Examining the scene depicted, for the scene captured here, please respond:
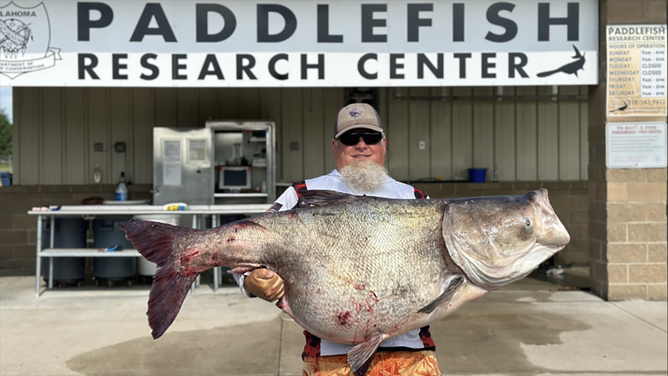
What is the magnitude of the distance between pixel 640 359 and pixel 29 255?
8.71 metres

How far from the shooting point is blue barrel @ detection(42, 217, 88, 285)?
25.4 ft

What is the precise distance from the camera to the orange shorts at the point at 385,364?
2.31 metres

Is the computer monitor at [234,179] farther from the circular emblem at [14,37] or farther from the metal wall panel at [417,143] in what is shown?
the circular emblem at [14,37]

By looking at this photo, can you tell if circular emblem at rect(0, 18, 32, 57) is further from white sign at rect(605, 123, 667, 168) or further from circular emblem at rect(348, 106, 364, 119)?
white sign at rect(605, 123, 667, 168)

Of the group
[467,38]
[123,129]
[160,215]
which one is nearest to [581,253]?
[467,38]

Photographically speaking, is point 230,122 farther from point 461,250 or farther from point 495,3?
point 461,250

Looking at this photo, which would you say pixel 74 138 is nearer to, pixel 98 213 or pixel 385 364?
pixel 98 213

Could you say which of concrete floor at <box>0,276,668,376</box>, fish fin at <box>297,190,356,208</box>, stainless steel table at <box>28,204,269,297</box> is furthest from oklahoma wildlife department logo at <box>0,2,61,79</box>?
fish fin at <box>297,190,356,208</box>

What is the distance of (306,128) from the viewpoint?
10141mm

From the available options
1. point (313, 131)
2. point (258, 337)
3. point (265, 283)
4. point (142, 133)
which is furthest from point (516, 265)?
point (142, 133)

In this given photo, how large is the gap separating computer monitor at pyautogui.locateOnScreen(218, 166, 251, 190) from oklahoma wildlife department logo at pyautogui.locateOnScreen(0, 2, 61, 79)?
3.20 m

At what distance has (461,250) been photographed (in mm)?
1907

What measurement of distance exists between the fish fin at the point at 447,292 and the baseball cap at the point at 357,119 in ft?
2.51

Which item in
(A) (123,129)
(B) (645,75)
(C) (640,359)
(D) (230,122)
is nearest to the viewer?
(C) (640,359)
